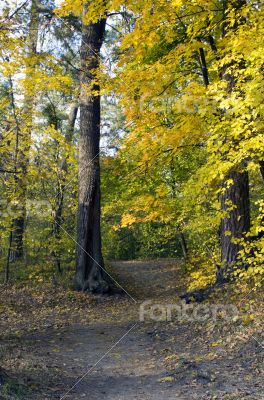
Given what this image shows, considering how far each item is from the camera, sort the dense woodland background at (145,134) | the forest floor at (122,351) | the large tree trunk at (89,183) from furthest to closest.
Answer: the large tree trunk at (89,183) < the dense woodland background at (145,134) < the forest floor at (122,351)

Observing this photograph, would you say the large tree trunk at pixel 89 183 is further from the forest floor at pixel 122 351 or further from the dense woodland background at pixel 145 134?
→ the forest floor at pixel 122 351

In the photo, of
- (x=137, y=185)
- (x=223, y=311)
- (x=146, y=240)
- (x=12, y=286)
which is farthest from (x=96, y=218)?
(x=146, y=240)

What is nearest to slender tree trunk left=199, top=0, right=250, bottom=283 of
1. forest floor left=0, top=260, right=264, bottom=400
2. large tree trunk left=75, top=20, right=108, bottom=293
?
forest floor left=0, top=260, right=264, bottom=400

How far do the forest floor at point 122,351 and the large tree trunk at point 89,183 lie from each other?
41.5 inches

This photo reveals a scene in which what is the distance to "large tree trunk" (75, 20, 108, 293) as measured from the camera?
1236cm

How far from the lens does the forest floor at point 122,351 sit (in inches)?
193

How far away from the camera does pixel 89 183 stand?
41.1ft

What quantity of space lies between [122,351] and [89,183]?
621 cm

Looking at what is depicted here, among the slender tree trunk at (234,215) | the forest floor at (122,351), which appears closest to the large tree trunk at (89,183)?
the forest floor at (122,351)

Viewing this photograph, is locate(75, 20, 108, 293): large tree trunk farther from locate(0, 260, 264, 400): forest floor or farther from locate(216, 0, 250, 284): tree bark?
locate(216, 0, 250, 284): tree bark

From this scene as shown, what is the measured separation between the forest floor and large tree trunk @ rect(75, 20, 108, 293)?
105 cm

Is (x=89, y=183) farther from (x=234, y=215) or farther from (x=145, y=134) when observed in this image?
(x=234, y=215)

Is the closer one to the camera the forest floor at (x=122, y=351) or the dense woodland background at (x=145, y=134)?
the forest floor at (x=122, y=351)

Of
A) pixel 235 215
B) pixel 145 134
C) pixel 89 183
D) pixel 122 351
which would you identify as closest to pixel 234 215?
pixel 235 215
